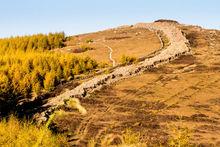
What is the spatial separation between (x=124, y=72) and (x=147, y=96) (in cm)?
924

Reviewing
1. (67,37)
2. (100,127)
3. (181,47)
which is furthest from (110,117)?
(67,37)

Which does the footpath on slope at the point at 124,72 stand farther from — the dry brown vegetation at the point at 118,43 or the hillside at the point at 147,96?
the dry brown vegetation at the point at 118,43

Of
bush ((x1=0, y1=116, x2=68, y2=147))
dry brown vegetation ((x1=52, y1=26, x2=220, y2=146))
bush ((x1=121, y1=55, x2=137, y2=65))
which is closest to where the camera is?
bush ((x1=0, y1=116, x2=68, y2=147))

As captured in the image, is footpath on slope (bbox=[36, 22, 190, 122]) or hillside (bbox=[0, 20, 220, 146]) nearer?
hillside (bbox=[0, 20, 220, 146])

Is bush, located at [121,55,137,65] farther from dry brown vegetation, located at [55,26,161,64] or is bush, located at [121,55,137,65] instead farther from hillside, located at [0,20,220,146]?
dry brown vegetation, located at [55,26,161,64]

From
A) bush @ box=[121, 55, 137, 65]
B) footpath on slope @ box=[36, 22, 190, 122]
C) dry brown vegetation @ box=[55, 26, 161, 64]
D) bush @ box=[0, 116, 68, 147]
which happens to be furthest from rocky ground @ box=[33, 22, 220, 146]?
dry brown vegetation @ box=[55, 26, 161, 64]

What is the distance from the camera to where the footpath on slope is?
141 ft

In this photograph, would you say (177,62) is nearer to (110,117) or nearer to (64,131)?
(110,117)

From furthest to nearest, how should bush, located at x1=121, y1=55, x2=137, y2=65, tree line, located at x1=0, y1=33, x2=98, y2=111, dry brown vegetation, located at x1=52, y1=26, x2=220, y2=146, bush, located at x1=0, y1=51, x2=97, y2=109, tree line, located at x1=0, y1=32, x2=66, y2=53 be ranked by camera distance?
tree line, located at x1=0, y1=32, x2=66, y2=53 → bush, located at x1=121, y1=55, x2=137, y2=65 → bush, located at x1=0, y1=51, x2=97, y2=109 → tree line, located at x1=0, y1=33, x2=98, y2=111 → dry brown vegetation, located at x1=52, y1=26, x2=220, y2=146

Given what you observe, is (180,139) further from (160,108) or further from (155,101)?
(155,101)

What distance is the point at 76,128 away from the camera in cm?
3419

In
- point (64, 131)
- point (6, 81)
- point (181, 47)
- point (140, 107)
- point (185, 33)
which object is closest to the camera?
point (64, 131)

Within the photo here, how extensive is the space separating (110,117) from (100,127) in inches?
104

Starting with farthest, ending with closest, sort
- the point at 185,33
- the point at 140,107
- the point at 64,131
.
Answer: the point at 185,33
the point at 140,107
the point at 64,131
